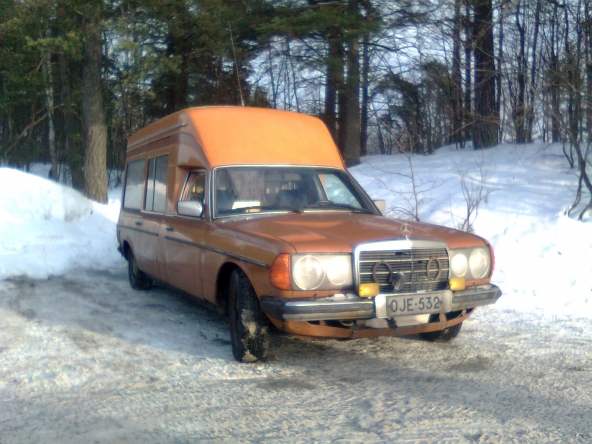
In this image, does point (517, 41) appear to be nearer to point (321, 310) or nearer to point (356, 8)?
point (356, 8)

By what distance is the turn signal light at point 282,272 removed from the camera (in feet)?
15.2

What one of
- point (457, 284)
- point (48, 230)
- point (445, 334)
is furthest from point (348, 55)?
point (457, 284)

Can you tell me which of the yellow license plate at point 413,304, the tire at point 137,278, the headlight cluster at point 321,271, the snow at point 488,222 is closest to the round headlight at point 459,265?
the yellow license plate at point 413,304

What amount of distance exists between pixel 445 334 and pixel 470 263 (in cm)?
88

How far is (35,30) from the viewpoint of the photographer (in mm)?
18906

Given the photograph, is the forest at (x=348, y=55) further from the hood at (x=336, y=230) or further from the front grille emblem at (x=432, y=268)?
→ the front grille emblem at (x=432, y=268)

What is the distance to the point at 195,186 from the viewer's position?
6.52 metres

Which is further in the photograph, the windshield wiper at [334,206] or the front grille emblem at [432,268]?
the windshield wiper at [334,206]

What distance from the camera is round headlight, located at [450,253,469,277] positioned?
16.9 feet

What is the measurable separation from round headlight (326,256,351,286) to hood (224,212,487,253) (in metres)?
0.07

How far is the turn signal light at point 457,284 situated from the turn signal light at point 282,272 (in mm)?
1361

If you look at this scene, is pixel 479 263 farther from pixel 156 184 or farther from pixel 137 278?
pixel 137 278

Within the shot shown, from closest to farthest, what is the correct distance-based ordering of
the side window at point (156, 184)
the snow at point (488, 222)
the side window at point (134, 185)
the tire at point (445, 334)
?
the tire at point (445, 334) < the side window at point (156, 184) < the snow at point (488, 222) < the side window at point (134, 185)

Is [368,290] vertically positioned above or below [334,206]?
below
